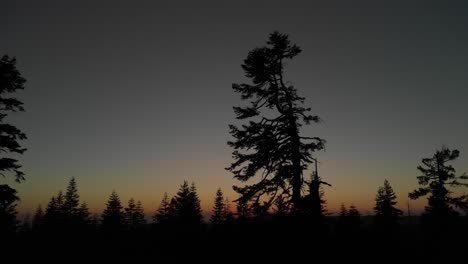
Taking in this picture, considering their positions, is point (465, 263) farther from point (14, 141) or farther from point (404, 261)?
point (14, 141)

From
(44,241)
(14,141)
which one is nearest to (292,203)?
(14,141)

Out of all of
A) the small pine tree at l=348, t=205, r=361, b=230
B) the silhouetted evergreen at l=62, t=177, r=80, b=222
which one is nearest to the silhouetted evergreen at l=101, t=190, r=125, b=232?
the silhouetted evergreen at l=62, t=177, r=80, b=222

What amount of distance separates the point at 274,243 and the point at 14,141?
1628 centimetres

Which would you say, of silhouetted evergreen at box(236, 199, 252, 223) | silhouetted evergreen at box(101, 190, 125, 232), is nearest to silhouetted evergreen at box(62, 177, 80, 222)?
silhouetted evergreen at box(101, 190, 125, 232)

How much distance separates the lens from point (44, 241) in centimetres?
4062

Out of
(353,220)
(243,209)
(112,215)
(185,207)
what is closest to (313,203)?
(243,209)

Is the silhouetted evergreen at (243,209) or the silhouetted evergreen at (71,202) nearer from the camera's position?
the silhouetted evergreen at (243,209)

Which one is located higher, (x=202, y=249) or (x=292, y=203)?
(x=292, y=203)

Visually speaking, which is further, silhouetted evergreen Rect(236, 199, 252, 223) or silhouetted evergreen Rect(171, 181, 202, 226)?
silhouetted evergreen Rect(171, 181, 202, 226)

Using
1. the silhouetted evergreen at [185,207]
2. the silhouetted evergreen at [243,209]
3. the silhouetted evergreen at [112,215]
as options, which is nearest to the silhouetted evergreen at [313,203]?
the silhouetted evergreen at [243,209]

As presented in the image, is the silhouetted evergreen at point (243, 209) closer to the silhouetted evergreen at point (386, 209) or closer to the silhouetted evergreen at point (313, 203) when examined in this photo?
Answer: the silhouetted evergreen at point (313, 203)

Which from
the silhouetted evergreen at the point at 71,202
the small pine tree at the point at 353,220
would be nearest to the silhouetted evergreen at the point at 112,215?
the silhouetted evergreen at the point at 71,202

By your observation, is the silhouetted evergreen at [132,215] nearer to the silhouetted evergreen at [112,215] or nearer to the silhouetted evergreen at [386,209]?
the silhouetted evergreen at [112,215]

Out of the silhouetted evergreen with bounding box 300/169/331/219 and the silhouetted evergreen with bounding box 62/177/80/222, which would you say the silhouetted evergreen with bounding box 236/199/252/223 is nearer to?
the silhouetted evergreen with bounding box 300/169/331/219
